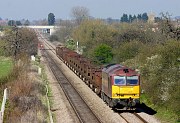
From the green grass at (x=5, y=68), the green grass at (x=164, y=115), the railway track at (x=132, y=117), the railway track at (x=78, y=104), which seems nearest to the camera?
the railway track at (x=132, y=117)

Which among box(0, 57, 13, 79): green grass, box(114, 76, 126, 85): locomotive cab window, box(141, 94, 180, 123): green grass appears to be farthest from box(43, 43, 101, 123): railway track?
box(0, 57, 13, 79): green grass

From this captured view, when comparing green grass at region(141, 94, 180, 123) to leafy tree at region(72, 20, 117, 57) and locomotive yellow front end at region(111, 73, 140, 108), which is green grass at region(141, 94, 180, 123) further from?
leafy tree at region(72, 20, 117, 57)

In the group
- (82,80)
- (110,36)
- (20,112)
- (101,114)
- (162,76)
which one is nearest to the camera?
(20,112)

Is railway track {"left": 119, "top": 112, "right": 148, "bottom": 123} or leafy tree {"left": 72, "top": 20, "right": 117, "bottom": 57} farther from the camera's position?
leafy tree {"left": 72, "top": 20, "right": 117, "bottom": 57}

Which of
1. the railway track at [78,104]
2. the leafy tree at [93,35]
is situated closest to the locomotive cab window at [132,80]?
the railway track at [78,104]

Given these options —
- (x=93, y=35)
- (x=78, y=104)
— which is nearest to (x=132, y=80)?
(x=78, y=104)

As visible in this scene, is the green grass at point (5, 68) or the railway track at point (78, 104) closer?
the railway track at point (78, 104)

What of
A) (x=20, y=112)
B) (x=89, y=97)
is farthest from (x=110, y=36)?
(x=20, y=112)

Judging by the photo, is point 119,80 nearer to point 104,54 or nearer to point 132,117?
point 132,117

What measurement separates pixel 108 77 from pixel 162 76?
3892 mm

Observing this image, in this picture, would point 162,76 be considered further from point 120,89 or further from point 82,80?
point 82,80

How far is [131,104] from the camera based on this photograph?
81.7ft

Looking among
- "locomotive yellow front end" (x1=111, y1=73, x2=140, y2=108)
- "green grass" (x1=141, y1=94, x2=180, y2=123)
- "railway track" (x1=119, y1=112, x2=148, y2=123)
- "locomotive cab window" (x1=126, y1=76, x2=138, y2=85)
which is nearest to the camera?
"railway track" (x1=119, y1=112, x2=148, y2=123)

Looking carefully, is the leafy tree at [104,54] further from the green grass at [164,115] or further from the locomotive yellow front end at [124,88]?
the locomotive yellow front end at [124,88]
